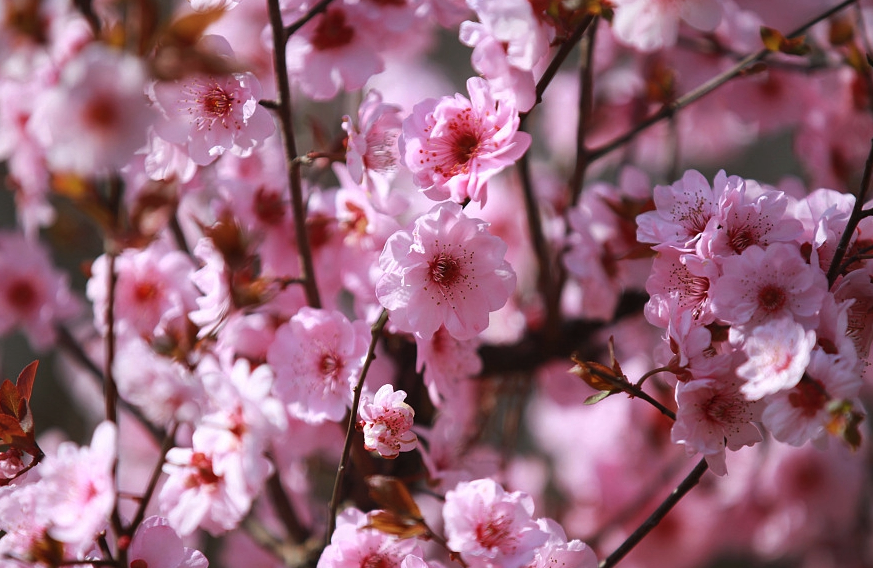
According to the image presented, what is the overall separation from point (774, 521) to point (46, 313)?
1.23 meters

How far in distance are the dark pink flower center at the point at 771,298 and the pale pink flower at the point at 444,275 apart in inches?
7.9

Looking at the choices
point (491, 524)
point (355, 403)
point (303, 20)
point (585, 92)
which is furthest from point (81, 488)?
point (585, 92)

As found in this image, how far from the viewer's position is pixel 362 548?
25.3 inches

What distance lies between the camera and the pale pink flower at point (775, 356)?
0.54 meters

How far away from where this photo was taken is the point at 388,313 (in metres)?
0.64

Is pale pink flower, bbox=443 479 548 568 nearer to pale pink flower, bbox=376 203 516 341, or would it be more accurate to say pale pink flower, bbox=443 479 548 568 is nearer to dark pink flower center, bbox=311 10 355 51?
pale pink flower, bbox=376 203 516 341

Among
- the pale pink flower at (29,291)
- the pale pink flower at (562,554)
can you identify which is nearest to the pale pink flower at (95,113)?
the pale pink flower at (562,554)

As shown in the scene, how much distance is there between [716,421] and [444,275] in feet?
Result: 0.85

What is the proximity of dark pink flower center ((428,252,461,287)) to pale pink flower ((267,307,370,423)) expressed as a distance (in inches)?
3.7

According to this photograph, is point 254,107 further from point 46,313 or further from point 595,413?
point 595,413

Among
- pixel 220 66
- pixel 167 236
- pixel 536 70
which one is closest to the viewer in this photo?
pixel 220 66

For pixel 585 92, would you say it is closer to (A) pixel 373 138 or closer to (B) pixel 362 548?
(A) pixel 373 138

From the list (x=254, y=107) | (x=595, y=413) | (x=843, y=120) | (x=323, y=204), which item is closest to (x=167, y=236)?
(x=323, y=204)

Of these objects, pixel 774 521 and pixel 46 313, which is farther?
pixel 774 521
